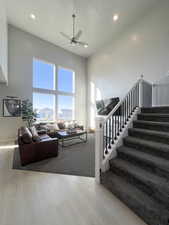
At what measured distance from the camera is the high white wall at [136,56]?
4117mm

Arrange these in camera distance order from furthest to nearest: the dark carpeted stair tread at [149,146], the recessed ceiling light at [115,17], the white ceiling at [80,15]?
the recessed ceiling light at [115,17] < the white ceiling at [80,15] < the dark carpeted stair tread at [149,146]

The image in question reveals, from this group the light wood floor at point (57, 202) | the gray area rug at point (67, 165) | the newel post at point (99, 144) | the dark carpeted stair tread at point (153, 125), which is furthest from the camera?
the gray area rug at point (67, 165)

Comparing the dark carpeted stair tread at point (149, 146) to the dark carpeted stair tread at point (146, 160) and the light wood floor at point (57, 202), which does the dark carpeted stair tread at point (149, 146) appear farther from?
the light wood floor at point (57, 202)

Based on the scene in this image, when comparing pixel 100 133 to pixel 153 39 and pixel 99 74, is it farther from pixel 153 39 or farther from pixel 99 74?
pixel 99 74

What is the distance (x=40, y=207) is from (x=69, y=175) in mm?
866

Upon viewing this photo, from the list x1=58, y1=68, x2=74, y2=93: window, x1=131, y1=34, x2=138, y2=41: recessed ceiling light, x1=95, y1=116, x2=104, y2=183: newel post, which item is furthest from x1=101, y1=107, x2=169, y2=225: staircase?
x1=58, y1=68, x2=74, y2=93: window

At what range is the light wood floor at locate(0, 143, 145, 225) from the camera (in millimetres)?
1429

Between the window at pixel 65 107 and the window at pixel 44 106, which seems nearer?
the window at pixel 44 106

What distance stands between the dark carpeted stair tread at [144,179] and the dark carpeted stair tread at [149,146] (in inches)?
16.2

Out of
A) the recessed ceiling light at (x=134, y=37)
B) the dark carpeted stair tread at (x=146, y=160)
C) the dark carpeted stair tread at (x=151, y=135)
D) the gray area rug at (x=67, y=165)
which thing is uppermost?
the recessed ceiling light at (x=134, y=37)

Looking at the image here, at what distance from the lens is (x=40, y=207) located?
1.63m

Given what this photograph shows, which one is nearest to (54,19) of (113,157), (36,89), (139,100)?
(36,89)

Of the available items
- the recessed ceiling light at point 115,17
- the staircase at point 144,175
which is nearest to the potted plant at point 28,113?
the staircase at point 144,175

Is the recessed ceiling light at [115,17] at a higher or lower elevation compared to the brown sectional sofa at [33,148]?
higher
